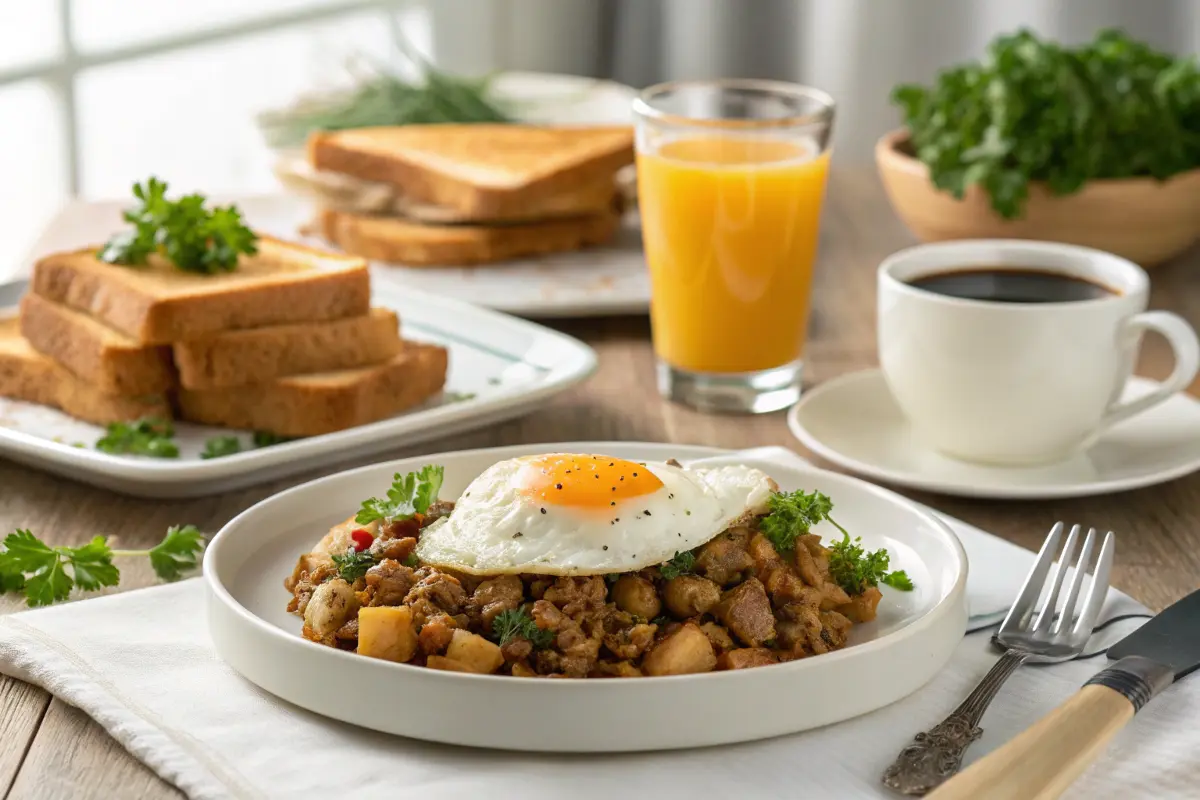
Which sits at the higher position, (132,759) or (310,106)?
(310,106)

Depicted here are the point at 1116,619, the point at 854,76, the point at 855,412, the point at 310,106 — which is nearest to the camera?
the point at 1116,619

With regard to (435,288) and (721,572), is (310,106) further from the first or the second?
(721,572)

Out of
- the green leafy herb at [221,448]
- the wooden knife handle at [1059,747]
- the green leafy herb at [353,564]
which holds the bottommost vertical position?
the green leafy herb at [221,448]

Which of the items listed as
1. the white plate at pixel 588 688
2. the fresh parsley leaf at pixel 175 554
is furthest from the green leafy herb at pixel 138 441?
the white plate at pixel 588 688

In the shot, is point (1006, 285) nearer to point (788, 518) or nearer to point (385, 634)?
point (788, 518)

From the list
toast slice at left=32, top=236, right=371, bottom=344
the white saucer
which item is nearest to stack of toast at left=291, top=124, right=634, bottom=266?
toast slice at left=32, top=236, right=371, bottom=344

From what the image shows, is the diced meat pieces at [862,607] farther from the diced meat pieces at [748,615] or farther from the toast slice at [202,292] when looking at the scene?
the toast slice at [202,292]

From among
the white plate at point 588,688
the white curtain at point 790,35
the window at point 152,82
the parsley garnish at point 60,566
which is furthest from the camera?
the white curtain at point 790,35

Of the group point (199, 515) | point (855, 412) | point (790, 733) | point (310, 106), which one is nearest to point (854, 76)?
point (310, 106)
